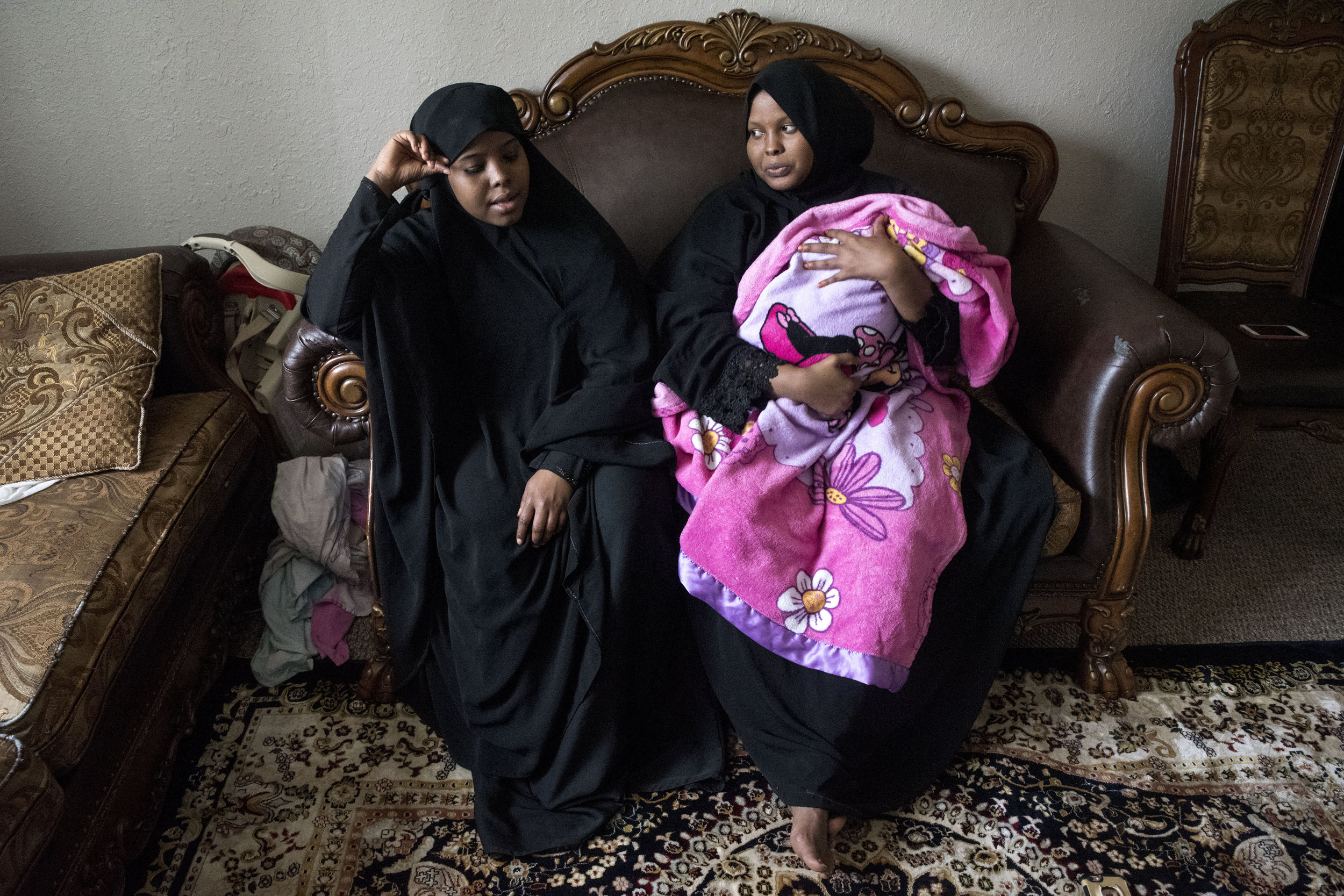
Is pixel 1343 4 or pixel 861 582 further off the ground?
pixel 1343 4

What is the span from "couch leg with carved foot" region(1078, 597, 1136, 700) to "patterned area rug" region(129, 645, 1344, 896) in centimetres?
3

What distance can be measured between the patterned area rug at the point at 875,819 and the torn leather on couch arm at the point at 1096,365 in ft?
1.31

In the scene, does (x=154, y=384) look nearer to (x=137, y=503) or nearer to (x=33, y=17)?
(x=137, y=503)

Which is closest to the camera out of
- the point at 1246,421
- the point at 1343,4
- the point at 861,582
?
the point at 861,582

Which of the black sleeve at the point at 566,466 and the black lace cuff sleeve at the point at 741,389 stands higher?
the black lace cuff sleeve at the point at 741,389

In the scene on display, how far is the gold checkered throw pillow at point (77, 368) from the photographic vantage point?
1.52m

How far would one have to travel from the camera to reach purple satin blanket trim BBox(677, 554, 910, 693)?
1336mm

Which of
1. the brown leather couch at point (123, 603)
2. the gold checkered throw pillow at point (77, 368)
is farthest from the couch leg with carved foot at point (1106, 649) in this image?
the gold checkered throw pillow at point (77, 368)

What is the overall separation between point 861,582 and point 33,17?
2.26m

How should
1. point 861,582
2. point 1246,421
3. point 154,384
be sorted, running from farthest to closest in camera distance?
point 1246,421
point 154,384
point 861,582

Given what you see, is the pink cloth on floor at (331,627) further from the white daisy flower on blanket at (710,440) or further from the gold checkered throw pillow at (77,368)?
the white daisy flower on blanket at (710,440)

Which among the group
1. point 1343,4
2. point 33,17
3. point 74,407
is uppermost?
point 1343,4

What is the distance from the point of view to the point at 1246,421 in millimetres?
1859

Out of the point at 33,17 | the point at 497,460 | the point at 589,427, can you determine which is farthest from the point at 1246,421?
the point at 33,17
